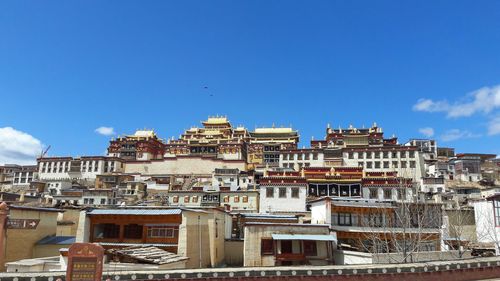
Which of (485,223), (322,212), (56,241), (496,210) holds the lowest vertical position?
(56,241)

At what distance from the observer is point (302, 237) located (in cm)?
2544

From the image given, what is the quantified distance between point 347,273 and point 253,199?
33.2m

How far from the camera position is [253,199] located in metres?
49.8

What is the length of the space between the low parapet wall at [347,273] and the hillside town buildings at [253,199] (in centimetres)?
326

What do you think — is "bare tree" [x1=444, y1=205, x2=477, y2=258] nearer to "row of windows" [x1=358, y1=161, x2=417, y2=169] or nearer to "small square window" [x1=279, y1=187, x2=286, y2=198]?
"small square window" [x1=279, y1=187, x2=286, y2=198]

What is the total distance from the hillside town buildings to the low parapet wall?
3.26 meters

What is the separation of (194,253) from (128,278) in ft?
29.7

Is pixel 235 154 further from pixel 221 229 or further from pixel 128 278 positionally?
pixel 128 278

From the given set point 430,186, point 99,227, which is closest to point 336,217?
point 99,227

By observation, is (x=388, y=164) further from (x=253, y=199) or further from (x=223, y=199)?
(x=223, y=199)

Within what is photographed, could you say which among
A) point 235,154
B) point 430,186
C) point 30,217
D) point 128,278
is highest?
point 235,154

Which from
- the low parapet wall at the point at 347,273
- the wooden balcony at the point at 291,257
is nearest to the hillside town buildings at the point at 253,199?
the wooden balcony at the point at 291,257

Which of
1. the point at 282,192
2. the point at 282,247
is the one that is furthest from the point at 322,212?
the point at 282,192

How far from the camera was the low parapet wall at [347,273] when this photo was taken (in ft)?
51.2
